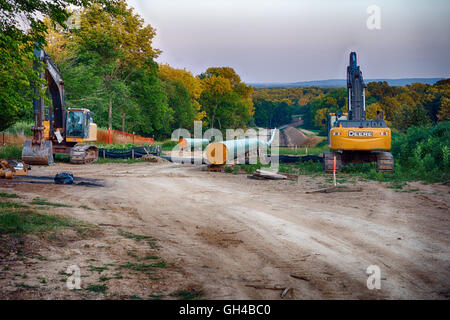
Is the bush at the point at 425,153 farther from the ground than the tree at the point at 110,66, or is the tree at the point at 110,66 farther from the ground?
the tree at the point at 110,66

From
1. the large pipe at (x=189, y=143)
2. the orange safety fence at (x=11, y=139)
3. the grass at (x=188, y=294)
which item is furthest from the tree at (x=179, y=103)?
the grass at (x=188, y=294)

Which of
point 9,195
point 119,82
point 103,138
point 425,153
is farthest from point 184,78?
point 9,195

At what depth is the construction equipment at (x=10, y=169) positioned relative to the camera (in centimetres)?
1407

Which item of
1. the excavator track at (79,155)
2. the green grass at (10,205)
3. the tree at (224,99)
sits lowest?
the green grass at (10,205)

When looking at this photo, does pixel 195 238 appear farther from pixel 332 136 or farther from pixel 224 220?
pixel 332 136

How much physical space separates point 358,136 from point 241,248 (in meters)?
12.2

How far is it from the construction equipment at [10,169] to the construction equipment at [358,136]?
12819 mm

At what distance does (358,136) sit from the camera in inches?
668

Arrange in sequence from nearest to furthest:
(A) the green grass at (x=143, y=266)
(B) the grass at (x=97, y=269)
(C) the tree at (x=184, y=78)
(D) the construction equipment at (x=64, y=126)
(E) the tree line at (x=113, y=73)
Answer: (B) the grass at (x=97, y=269)
(A) the green grass at (x=143, y=266)
(D) the construction equipment at (x=64, y=126)
(E) the tree line at (x=113, y=73)
(C) the tree at (x=184, y=78)

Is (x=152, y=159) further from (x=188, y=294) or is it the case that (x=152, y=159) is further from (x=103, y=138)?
(x=188, y=294)

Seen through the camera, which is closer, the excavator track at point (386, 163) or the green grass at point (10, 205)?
the green grass at point (10, 205)

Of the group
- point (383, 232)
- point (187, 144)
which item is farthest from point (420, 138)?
point (187, 144)

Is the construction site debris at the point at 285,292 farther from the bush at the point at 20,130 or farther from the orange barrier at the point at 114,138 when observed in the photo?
the orange barrier at the point at 114,138
